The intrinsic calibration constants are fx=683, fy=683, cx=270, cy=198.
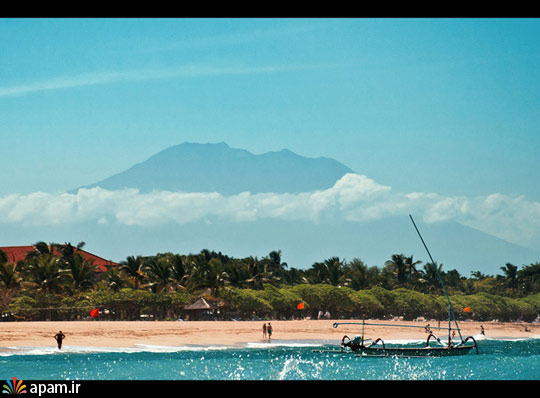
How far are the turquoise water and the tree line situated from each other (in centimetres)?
1823

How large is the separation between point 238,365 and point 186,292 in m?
34.3

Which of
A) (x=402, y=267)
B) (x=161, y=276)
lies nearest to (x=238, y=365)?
(x=161, y=276)

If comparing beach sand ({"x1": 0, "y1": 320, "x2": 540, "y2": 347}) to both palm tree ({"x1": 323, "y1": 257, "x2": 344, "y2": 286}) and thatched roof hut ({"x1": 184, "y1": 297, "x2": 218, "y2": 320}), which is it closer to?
thatched roof hut ({"x1": 184, "y1": 297, "x2": 218, "y2": 320})

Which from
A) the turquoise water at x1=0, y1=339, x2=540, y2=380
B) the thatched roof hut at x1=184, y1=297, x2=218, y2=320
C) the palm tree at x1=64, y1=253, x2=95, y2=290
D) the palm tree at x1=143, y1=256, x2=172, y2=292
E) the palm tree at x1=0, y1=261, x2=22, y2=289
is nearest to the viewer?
the turquoise water at x1=0, y1=339, x2=540, y2=380

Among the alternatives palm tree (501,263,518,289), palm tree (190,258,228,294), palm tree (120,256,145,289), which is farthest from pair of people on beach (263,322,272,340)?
palm tree (501,263,518,289)

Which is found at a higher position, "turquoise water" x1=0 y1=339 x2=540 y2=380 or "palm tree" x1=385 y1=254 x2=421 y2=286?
"palm tree" x1=385 y1=254 x2=421 y2=286

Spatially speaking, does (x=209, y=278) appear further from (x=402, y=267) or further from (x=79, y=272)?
(x=402, y=267)

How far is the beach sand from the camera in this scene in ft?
160

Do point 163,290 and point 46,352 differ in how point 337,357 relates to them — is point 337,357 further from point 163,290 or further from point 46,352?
point 163,290

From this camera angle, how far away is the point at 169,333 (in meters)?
55.4

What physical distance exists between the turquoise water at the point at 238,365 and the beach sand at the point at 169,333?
10.2 ft
